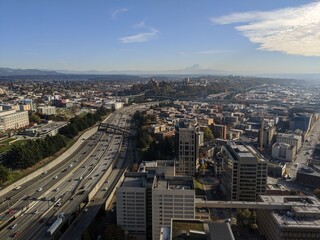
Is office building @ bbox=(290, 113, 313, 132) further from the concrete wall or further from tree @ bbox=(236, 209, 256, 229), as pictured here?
tree @ bbox=(236, 209, 256, 229)

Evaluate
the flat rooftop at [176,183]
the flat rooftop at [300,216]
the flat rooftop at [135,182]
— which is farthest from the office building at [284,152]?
the flat rooftop at [135,182]

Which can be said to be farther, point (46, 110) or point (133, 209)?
point (46, 110)

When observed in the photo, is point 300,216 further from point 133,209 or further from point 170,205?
point 133,209

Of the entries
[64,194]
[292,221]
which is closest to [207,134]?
[64,194]

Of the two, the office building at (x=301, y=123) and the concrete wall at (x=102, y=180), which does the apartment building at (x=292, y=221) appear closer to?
the concrete wall at (x=102, y=180)

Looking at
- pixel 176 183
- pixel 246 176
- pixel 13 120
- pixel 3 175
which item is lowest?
pixel 3 175

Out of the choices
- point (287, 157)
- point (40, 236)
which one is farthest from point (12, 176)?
Answer: point (287, 157)

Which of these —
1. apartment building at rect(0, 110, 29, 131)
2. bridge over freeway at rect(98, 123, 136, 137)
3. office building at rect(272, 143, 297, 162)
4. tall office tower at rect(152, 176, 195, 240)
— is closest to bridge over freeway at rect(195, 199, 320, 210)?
tall office tower at rect(152, 176, 195, 240)

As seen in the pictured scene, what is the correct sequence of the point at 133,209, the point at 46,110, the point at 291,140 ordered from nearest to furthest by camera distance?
the point at 133,209 < the point at 291,140 < the point at 46,110
